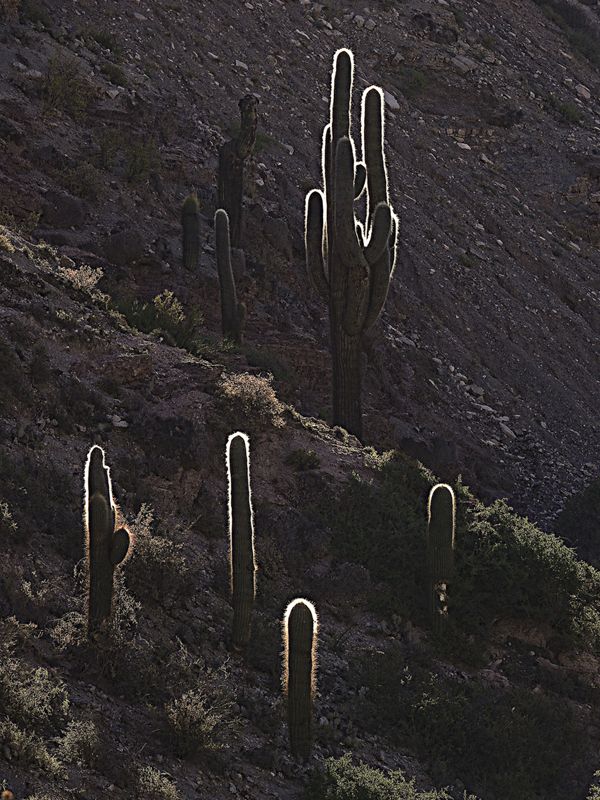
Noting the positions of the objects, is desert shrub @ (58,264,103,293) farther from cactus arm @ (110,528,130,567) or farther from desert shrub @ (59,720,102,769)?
desert shrub @ (59,720,102,769)

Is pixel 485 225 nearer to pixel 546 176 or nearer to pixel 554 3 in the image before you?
pixel 546 176

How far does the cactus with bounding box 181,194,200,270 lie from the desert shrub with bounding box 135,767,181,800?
13170 millimetres

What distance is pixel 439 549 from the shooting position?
12109 millimetres

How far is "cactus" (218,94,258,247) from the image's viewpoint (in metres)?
21.5

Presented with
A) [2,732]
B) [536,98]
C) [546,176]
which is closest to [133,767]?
[2,732]

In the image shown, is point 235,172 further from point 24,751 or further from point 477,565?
point 24,751

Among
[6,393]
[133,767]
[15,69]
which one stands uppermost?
[133,767]

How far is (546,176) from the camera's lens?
33.3 m

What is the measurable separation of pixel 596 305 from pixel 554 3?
20.7 m

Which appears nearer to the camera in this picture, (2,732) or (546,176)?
(2,732)

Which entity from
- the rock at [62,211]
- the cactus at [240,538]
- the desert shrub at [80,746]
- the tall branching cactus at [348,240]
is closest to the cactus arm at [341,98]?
the tall branching cactus at [348,240]

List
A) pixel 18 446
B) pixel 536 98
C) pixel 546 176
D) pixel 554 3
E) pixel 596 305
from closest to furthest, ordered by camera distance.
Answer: pixel 18 446
pixel 596 305
pixel 546 176
pixel 536 98
pixel 554 3

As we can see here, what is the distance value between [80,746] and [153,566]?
283 centimetres

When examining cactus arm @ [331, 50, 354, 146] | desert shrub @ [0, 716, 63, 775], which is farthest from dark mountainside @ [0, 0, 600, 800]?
cactus arm @ [331, 50, 354, 146]
